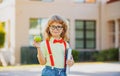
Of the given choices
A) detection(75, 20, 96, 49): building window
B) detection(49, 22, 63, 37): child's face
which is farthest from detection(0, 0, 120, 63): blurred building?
detection(49, 22, 63, 37): child's face

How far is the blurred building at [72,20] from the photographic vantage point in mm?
26328

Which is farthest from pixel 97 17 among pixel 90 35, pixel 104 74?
pixel 104 74

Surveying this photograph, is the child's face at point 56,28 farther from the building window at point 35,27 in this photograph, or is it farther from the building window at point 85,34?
the building window at point 85,34

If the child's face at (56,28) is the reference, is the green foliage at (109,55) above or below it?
below

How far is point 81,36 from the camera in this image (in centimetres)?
2755

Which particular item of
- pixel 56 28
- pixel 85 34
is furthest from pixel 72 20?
pixel 56 28

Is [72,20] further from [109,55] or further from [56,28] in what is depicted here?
[56,28]

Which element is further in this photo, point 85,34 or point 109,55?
point 85,34

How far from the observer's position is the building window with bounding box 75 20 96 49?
2750cm

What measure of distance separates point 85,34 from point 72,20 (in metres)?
1.16

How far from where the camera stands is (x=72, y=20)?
1069 inches

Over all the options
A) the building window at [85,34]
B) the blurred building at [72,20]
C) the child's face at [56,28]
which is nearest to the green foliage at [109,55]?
the blurred building at [72,20]

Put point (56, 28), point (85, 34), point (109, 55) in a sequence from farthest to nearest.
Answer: point (85, 34), point (109, 55), point (56, 28)

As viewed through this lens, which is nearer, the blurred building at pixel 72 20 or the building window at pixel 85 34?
the blurred building at pixel 72 20
